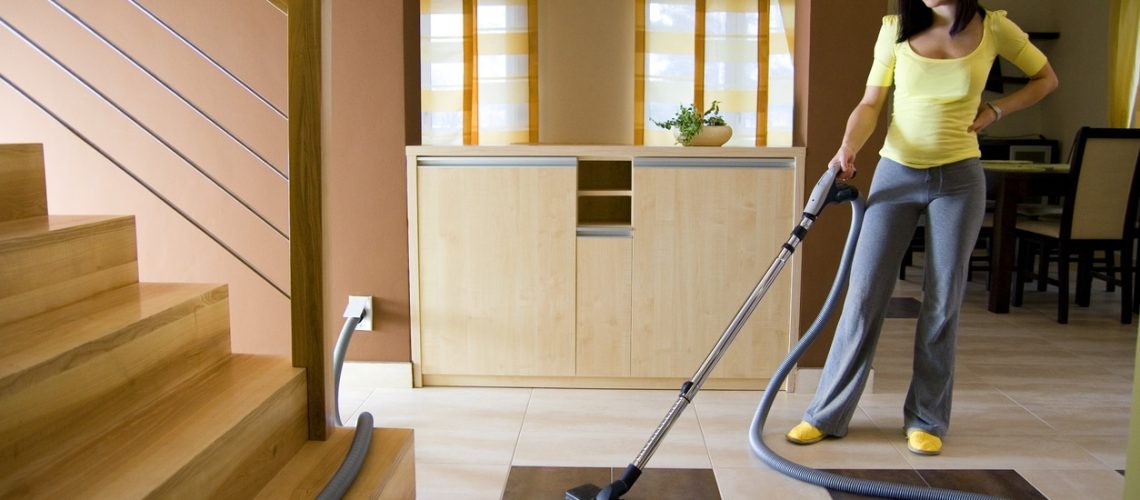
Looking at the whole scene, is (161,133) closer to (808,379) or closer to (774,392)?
(774,392)

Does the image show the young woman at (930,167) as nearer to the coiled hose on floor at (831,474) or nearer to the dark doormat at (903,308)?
the coiled hose on floor at (831,474)

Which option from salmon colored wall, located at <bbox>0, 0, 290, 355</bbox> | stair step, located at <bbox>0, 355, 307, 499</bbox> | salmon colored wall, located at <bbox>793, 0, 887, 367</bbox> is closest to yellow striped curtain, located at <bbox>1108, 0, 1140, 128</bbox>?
salmon colored wall, located at <bbox>793, 0, 887, 367</bbox>

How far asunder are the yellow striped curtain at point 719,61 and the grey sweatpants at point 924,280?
6.11 feet

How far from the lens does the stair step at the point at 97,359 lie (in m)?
1.44

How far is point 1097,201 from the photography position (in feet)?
13.7

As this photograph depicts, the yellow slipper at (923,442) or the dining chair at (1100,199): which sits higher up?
the dining chair at (1100,199)

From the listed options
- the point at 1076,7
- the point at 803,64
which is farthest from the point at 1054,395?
the point at 1076,7

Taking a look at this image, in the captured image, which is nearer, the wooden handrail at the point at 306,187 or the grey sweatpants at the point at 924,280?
the wooden handrail at the point at 306,187

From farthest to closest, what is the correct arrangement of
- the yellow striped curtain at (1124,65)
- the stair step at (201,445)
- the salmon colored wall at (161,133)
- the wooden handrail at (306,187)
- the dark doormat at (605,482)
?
the yellow striped curtain at (1124,65)
the salmon colored wall at (161,133)
the dark doormat at (605,482)
the wooden handrail at (306,187)
the stair step at (201,445)

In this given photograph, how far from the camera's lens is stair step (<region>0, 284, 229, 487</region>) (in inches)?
56.6

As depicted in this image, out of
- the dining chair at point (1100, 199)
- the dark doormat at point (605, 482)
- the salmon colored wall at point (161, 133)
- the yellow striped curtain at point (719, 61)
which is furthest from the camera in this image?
the yellow striped curtain at point (719, 61)

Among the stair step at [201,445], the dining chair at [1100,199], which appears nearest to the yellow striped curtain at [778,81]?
the dining chair at [1100,199]

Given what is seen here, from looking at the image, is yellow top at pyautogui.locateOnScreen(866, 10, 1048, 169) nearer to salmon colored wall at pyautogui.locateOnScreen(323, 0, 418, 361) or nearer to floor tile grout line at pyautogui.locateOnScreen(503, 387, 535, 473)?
floor tile grout line at pyautogui.locateOnScreen(503, 387, 535, 473)

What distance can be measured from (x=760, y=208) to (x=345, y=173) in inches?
55.3
